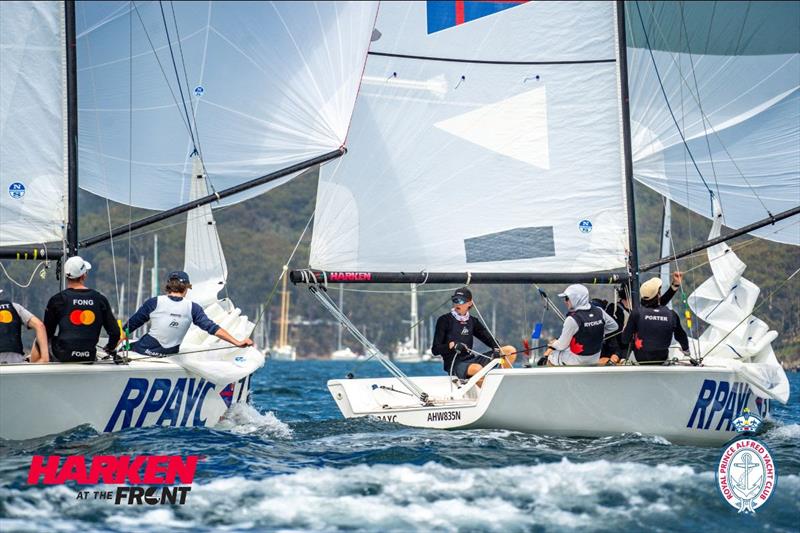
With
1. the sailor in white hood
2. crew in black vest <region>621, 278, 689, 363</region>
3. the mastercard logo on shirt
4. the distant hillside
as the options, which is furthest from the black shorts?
the distant hillside

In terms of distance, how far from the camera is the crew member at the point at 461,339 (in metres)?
10.3

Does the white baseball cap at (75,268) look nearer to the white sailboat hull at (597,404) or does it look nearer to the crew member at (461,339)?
the white sailboat hull at (597,404)

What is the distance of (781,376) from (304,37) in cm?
525

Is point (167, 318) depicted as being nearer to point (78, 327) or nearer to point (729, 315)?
point (78, 327)

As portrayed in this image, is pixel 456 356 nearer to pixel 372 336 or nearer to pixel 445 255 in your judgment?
pixel 445 255

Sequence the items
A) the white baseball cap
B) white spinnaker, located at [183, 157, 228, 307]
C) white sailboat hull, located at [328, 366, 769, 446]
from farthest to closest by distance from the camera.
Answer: white spinnaker, located at [183, 157, 228, 307] → white sailboat hull, located at [328, 366, 769, 446] → the white baseball cap

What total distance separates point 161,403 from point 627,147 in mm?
5096

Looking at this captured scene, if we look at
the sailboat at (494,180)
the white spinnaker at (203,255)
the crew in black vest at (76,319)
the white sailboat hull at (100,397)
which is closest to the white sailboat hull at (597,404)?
the sailboat at (494,180)

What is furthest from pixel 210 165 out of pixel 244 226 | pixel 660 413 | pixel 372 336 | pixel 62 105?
pixel 244 226

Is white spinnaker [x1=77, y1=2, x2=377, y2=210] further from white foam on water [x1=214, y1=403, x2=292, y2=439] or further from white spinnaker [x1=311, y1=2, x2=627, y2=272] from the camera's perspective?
white foam on water [x1=214, y1=403, x2=292, y2=439]

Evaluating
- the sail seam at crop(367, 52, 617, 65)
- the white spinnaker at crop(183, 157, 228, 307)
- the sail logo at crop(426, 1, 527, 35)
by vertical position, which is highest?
the sail logo at crop(426, 1, 527, 35)

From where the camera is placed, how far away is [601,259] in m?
10.7

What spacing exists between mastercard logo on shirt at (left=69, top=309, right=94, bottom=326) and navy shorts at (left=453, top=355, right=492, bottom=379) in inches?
138

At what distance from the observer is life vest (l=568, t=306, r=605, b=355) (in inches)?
383
